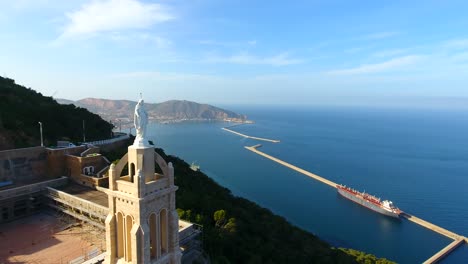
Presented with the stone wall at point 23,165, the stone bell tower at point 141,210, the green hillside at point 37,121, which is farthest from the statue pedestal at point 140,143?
the green hillside at point 37,121

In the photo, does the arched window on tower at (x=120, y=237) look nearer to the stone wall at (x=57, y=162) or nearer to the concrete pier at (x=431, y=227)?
the stone wall at (x=57, y=162)

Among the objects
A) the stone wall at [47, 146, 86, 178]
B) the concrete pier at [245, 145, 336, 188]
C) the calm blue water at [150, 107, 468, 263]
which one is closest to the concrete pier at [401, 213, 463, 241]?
the calm blue water at [150, 107, 468, 263]

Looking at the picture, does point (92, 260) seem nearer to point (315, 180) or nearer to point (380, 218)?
point (380, 218)

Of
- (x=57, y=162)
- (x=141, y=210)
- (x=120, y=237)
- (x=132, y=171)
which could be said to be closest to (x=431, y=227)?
(x=57, y=162)

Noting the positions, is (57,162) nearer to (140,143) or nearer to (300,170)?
(140,143)

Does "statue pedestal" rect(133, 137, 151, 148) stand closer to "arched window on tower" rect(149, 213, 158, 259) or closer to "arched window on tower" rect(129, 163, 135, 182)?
"arched window on tower" rect(129, 163, 135, 182)

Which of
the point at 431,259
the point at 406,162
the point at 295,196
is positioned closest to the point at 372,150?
the point at 406,162

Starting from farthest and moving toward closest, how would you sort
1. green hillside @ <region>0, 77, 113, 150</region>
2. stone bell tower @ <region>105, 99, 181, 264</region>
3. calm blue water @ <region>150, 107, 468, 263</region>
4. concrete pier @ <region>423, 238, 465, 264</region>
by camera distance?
calm blue water @ <region>150, 107, 468, 263</region>, concrete pier @ <region>423, 238, 465, 264</region>, green hillside @ <region>0, 77, 113, 150</region>, stone bell tower @ <region>105, 99, 181, 264</region>
